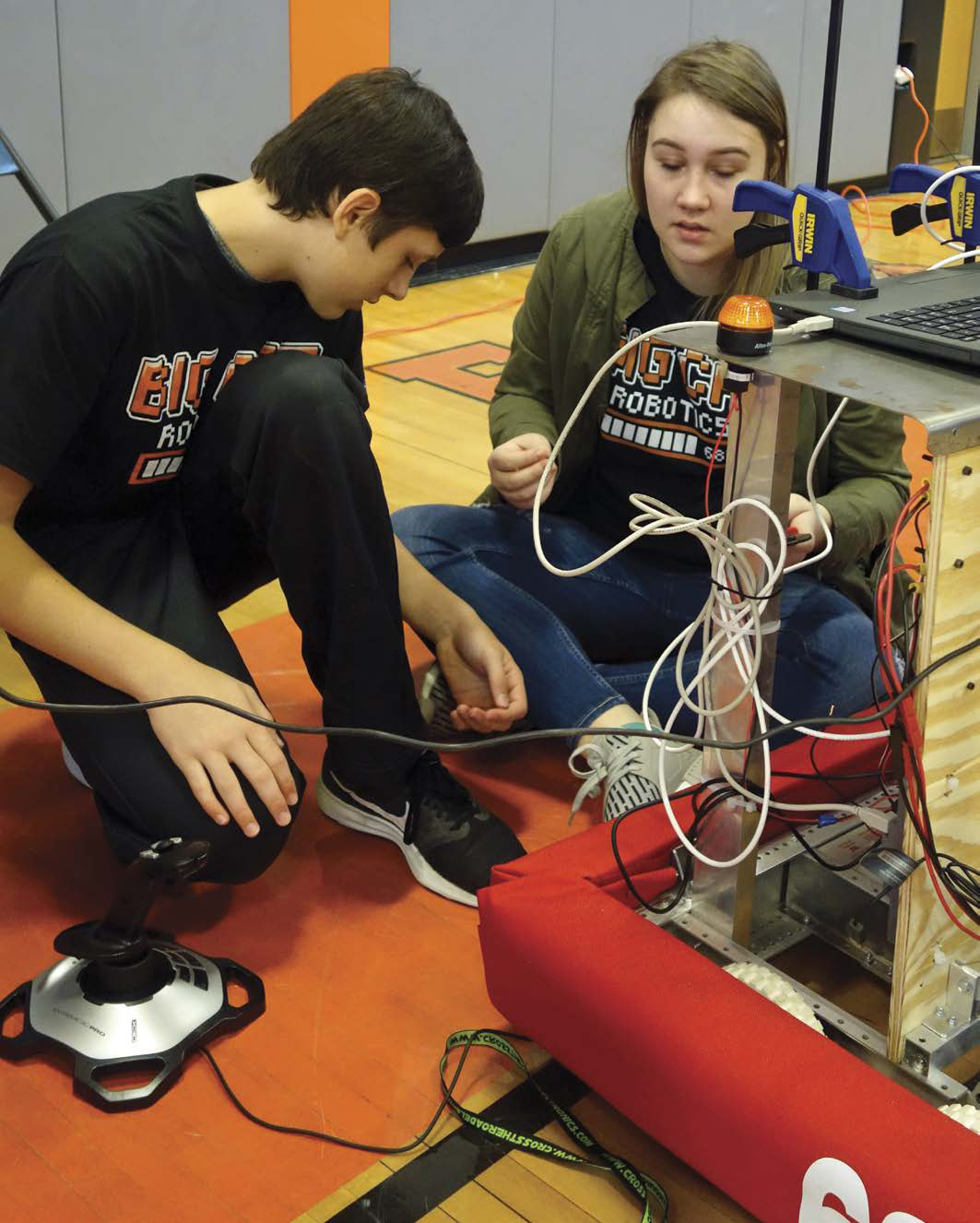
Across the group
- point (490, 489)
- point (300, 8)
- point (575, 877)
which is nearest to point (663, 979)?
point (575, 877)

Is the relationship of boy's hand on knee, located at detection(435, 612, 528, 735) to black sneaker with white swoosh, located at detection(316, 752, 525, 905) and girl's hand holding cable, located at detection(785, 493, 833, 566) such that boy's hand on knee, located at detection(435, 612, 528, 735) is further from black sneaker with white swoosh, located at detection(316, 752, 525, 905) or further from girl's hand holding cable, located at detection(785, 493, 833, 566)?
girl's hand holding cable, located at detection(785, 493, 833, 566)

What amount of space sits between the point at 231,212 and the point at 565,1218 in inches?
37.2

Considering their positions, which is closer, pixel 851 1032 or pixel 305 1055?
pixel 851 1032

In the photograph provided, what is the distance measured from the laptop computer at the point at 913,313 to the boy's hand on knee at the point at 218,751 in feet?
1.94

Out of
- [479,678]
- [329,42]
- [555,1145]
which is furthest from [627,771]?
[329,42]

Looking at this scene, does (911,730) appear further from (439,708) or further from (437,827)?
(439,708)

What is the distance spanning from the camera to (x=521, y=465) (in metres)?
1.64

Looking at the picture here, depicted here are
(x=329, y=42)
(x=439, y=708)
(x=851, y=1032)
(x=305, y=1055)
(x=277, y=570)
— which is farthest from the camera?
(x=329, y=42)

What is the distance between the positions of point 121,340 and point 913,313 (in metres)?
0.70

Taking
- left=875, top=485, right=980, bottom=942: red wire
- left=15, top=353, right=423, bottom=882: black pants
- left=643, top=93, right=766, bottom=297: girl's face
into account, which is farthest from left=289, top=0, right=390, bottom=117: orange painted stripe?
left=875, top=485, right=980, bottom=942: red wire

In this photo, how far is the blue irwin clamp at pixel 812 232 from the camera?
3.67 feet

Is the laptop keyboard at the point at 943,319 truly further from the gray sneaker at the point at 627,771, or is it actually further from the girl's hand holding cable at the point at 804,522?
the gray sneaker at the point at 627,771

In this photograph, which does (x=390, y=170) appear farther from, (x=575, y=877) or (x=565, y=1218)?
(x=565, y=1218)

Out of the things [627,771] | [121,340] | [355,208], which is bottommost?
[627,771]
